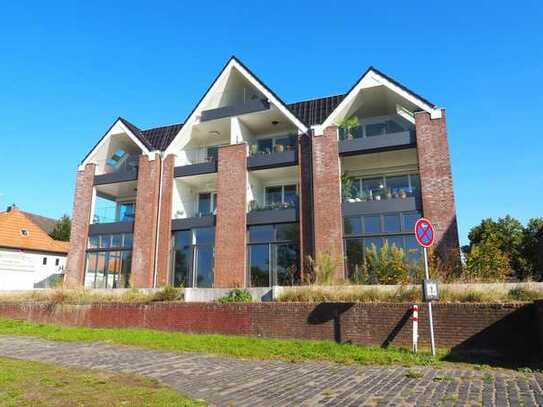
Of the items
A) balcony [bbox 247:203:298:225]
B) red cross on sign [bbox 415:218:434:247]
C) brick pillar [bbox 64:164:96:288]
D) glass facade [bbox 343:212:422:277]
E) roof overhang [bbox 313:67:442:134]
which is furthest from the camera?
brick pillar [bbox 64:164:96:288]

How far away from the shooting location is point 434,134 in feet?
60.2

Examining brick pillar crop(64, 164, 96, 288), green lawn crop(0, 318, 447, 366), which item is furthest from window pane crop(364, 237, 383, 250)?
brick pillar crop(64, 164, 96, 288)

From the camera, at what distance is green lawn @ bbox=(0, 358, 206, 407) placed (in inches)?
197

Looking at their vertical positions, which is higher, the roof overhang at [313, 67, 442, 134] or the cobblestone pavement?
the roof overhang at [313, 67, 442, 134]

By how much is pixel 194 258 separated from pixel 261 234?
13.5ft

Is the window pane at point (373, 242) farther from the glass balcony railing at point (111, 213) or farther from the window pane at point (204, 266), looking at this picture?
the glass balcony railing at point (111, 213)

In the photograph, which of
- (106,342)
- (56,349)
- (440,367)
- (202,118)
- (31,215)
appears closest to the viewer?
(440,367)

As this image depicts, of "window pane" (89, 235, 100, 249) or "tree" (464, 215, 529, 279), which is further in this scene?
"tree" (464, 215, 529, 279)

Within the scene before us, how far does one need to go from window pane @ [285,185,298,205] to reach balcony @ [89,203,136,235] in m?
9.39

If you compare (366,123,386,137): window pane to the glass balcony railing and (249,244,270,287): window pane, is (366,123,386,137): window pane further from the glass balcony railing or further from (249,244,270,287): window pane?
the glass balcony railing

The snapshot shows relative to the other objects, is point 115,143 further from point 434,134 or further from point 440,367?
point 440,367

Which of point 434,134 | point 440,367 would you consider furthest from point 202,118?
point 440,367

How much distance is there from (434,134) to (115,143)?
20197 millimetres

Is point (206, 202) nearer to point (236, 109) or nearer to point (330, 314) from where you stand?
point (236, 109)
